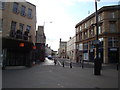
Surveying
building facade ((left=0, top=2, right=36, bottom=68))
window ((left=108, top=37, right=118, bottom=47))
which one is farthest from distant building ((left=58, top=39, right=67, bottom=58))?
building facade ((left=0, top=2, right=36, bottom=68))

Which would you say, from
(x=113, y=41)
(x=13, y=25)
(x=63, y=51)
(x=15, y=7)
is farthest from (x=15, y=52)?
(x=63, y=51)

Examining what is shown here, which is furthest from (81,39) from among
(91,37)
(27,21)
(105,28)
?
(27,21)

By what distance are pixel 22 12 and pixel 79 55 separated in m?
38.3

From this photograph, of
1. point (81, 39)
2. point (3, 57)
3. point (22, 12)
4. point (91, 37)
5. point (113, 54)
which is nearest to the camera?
point (3, 57)

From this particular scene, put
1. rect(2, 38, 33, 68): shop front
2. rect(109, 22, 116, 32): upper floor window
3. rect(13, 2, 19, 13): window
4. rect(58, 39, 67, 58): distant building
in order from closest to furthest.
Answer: rect(2, 38, 33, 68): shop front < rect(13, 2, 19, 13): window < rect(109, 22, 116, 32): upper floor window < rect(58, 39, 67, 58): distant building

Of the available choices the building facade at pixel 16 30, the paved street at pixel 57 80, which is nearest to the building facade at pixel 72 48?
the building facade at pixel 16 30

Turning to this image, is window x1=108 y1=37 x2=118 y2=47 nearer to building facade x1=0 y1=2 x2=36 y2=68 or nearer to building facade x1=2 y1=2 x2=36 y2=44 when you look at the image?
building facade x1=2 y1=2 x2=36 y2=44

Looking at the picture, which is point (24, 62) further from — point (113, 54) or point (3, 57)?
point (113, 54)

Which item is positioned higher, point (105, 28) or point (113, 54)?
point (105, 28)

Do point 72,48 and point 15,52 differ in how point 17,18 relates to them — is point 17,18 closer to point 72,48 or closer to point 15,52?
point 15,52

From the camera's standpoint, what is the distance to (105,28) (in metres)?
39.8

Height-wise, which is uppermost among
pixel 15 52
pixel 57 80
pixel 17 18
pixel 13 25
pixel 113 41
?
pixel 17 18

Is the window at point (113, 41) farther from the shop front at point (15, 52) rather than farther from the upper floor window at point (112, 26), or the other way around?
the shop front at point (15, 52)

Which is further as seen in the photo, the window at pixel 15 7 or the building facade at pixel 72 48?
the building facade at pixel 72 48
